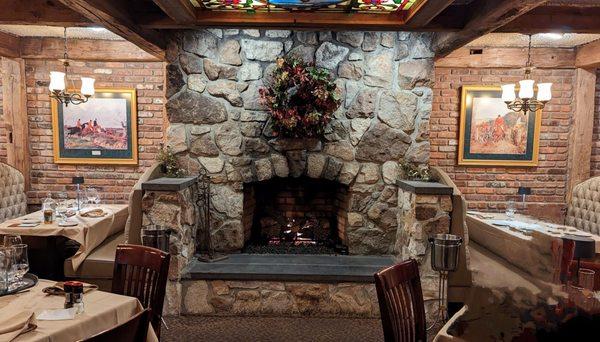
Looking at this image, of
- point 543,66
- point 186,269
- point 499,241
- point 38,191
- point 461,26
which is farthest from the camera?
point 38,191

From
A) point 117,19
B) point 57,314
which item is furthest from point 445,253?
point 117,19

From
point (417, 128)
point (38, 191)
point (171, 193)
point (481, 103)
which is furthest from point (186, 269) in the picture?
point (481, 103)

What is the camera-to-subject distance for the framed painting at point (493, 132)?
5.64 metres

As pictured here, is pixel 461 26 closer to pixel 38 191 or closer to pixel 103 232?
pixel 103 232

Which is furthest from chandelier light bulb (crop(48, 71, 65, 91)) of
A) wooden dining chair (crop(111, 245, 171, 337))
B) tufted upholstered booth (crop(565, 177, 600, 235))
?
tufted upholstered booth (crop(565, 177, 600, 235))

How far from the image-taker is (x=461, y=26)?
3502 millimetres

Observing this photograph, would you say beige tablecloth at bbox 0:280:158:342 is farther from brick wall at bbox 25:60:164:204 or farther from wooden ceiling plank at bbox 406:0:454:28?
brick wall at bbox 25:60:164:204

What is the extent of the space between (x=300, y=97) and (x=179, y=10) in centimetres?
134

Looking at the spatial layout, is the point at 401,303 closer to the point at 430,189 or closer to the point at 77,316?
the point at 77,316

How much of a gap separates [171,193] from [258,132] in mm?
1100

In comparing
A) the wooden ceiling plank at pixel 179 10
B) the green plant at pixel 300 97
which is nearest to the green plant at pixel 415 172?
the green plant at pixel 300 97

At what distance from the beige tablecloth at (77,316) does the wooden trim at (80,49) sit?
420cm

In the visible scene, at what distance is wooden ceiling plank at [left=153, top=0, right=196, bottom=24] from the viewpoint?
9.80ft

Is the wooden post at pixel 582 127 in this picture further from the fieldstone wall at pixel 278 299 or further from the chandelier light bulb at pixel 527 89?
the fieldstone wall at pixel 278 299
